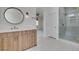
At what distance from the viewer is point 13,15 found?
4793mm

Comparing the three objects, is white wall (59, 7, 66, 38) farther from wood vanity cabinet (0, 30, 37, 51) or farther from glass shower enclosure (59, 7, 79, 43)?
wood vanity cabinet (0, 30, 37, 51)

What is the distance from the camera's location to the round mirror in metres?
4.49

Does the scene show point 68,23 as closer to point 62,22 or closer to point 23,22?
point 62,22

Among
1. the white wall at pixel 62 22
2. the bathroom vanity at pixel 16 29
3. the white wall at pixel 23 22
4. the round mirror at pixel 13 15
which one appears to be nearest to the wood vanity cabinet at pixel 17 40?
the bathroom vanity at pixel 16 29

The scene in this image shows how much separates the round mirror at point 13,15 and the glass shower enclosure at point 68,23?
7.89 feet

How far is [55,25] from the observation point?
6.61 meters

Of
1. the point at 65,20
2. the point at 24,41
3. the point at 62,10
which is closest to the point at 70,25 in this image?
the point at 65,20

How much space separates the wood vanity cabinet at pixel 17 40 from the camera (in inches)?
121

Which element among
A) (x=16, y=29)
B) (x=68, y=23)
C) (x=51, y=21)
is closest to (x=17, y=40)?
(x=16, y=29)

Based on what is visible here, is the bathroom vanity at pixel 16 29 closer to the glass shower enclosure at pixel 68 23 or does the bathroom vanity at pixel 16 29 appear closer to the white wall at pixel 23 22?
the white wall at pixel 23 22

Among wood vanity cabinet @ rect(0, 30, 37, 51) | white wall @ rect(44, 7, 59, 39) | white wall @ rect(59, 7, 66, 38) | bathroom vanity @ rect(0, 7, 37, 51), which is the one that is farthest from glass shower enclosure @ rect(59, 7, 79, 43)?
wood vanity cabinet @ rect(0, 30, 37, 51)
